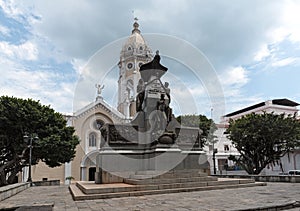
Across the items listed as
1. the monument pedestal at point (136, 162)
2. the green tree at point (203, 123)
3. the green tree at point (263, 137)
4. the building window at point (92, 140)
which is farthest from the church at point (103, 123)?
the monument pedestal at point (136, 162)

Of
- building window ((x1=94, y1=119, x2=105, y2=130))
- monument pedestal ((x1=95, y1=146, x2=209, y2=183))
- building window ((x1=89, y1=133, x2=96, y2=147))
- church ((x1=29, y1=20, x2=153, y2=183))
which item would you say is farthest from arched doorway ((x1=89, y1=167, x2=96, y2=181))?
monument pedestal ((x1=95, y1=146, x2=209, y2=183))

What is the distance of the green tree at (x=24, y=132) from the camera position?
2202 centimetres

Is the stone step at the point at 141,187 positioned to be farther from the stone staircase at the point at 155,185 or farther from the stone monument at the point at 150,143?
the stone monument at the point at 150,143

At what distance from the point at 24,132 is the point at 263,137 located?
21.4 meters

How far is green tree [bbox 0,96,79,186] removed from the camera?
2202 centimetres

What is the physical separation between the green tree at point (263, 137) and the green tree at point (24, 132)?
16.7 m

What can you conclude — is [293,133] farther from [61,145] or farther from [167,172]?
[61,145]

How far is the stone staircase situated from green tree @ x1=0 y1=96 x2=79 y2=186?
13.0m

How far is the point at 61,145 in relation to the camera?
23.7 meters

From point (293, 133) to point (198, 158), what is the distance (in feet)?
53.6

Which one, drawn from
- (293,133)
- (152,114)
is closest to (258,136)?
(293,133)

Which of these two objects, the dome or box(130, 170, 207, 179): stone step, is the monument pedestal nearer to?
box(130, 170, 207, 179): stone step

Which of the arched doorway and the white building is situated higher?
the white building

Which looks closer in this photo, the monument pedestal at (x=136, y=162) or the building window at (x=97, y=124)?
the monument pedestal at (x=136, y=162)
